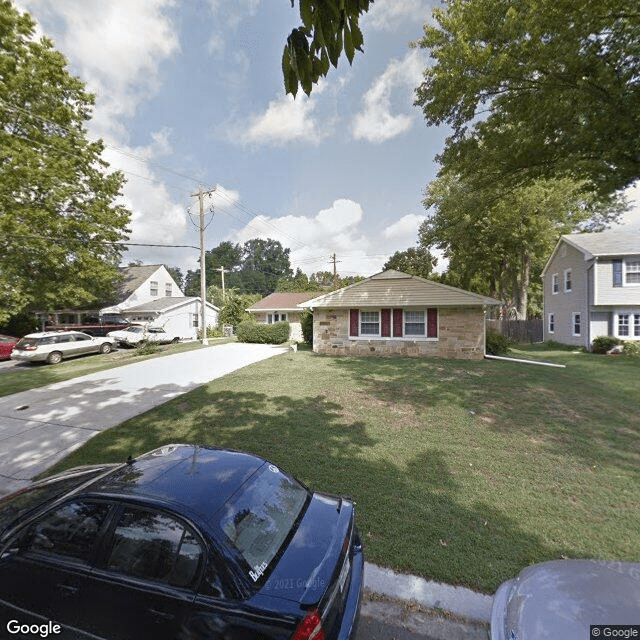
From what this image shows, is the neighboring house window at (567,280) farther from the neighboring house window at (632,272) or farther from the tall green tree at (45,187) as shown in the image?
the tall green tree at (45,187)

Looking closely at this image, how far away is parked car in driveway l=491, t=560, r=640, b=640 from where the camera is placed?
1889mm

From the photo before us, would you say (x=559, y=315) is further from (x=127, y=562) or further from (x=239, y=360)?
(x=127, y=562)

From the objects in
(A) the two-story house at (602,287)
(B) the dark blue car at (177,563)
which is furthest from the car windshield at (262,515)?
(A) the two-story house at (602,287)

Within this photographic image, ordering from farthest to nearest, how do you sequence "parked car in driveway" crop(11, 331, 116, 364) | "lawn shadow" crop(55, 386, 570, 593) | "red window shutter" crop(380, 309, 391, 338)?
1. "red window shutter" crop(380, 309, 391, 338)
2. "parked car in driveway" crop(11, 331, 116, 364)
3. "lawn shadow" crop(55, 386, 570, 593)

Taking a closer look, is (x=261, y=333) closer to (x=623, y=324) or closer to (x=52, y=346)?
(x=52, y=346)

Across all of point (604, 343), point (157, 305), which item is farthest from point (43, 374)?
point (604, 343)

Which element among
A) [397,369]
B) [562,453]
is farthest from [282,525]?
[397,369]

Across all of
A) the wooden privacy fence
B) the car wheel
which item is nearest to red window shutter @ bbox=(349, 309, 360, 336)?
the car wheel

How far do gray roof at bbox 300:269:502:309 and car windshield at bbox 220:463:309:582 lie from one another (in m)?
13.3

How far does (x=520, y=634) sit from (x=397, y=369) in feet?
34.0

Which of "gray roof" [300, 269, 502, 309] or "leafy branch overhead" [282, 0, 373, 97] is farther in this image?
"gray roof" [300, 269, 502, 309]

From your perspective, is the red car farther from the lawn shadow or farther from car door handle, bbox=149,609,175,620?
car door handle, bbox=149,609,175,620

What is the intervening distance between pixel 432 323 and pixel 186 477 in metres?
14.3

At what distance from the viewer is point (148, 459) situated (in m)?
2.89
